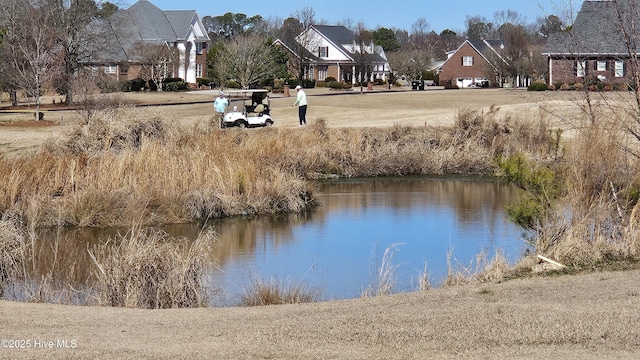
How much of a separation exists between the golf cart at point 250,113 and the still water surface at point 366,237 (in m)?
7.53

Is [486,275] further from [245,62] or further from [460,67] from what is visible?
[460,67]

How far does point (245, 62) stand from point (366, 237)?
5481 cm

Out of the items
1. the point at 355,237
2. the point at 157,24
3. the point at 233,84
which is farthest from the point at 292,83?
the point at 355,237

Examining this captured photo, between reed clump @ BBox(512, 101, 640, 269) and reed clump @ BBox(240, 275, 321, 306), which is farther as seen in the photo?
reed clump @ BBox(512, 101, 640, 269)

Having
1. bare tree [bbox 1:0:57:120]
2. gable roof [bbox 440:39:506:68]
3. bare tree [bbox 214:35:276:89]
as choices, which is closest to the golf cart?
bare tree [bbox 1:0:57:120]

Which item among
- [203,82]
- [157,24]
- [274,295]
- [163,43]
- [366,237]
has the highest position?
[157,24]

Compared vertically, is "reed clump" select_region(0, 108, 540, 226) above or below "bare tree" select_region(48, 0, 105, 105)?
below

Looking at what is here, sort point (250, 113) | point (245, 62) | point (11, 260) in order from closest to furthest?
point (11, 260) < point (250, 113) < point (245, 62)

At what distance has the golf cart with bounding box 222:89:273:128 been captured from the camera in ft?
123

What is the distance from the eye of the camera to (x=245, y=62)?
246 ft

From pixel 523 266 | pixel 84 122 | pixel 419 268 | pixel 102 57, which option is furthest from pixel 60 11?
pixel 523 266

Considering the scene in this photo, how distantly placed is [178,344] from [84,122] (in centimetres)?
2112

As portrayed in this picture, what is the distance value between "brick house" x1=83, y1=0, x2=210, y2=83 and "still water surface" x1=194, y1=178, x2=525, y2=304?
1938 inches

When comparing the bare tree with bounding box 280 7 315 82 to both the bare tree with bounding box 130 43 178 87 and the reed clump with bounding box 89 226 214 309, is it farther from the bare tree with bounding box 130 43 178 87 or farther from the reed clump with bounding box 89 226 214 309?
the reed clump with bounding box 89 226 214 309
